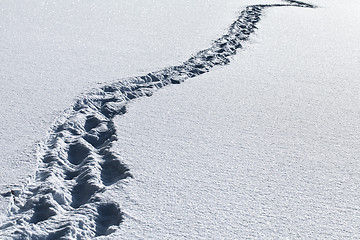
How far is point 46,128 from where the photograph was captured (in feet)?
8.51

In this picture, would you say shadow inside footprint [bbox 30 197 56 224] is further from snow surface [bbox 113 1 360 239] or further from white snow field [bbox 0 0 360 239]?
snow surface [bbox 113 1 360 239]

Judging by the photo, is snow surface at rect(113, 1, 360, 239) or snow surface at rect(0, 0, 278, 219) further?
snow surface at rect(0, 0, 278, 219)

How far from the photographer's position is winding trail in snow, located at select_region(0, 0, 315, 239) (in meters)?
1.78

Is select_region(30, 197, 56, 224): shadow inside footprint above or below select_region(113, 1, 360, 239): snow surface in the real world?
above

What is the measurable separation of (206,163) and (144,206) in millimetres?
483

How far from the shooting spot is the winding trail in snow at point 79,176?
1.78 meters

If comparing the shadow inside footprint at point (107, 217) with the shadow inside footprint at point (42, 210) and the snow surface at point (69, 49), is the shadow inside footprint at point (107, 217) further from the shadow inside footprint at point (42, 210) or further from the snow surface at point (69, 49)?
the snow surface at point (69, 49)

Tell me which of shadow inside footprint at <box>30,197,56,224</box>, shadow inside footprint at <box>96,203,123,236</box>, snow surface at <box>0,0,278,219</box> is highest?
shadow inside footprint at <box>30,197,56,224</box>

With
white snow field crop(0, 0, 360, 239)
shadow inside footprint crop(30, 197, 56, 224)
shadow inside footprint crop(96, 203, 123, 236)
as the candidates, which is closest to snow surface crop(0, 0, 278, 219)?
white snow field crop(0, 0, 360, 239)

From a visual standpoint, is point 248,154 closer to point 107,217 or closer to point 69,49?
point 107,217

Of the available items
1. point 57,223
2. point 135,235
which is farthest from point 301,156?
point 57,223

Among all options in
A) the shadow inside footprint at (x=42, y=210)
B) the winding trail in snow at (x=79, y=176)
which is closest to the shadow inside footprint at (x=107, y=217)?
the winding trail in snow at (x=79, y=176)

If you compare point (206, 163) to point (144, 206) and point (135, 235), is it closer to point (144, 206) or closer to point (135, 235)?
point (144, 206)

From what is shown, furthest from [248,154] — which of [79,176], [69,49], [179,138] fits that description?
[69,49]
